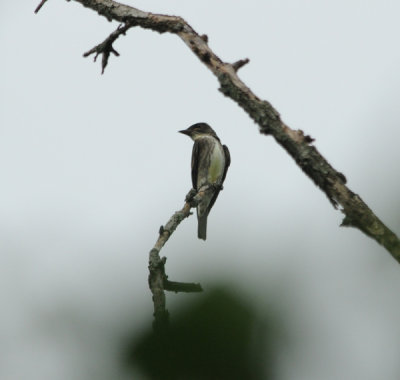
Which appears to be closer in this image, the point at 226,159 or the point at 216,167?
the point at 216,167

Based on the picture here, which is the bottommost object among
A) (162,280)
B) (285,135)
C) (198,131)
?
(162,280)

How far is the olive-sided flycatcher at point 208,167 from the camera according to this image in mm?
9391

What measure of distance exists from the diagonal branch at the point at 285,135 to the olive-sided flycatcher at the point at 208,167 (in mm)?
6016

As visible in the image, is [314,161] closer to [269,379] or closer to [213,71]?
[213,71]

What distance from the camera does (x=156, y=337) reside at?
137cm

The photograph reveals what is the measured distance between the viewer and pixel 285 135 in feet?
8.54

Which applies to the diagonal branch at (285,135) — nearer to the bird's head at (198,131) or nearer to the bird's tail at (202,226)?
the bird's tail at (202,226)

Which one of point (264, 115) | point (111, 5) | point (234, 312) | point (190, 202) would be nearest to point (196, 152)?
point (190, 202)

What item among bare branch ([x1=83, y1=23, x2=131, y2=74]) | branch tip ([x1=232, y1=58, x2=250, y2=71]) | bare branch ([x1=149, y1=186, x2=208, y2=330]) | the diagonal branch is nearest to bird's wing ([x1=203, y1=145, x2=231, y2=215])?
bare branch ([x1=149, y1=186, x2=208, y2=330])

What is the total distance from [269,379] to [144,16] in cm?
261

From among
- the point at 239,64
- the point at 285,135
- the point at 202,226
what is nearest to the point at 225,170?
the point at 202,226

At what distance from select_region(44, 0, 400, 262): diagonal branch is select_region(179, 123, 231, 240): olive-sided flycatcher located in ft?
19.7

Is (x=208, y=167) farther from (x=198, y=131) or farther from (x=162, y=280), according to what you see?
(x=162, y=280)

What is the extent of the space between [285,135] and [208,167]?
695 cm
